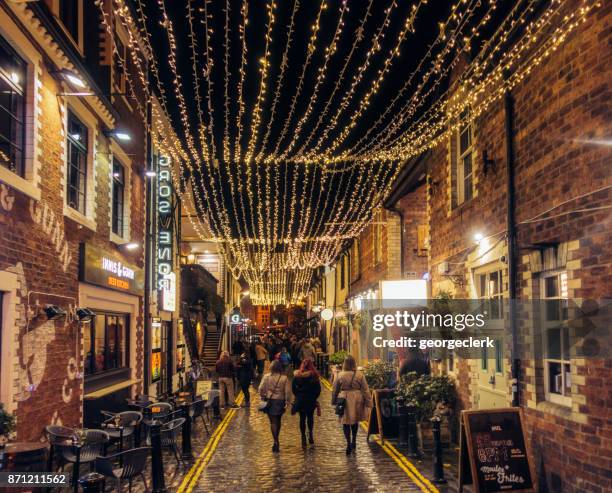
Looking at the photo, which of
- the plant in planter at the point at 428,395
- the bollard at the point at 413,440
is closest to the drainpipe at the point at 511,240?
the plant in planter at the point at 428,395

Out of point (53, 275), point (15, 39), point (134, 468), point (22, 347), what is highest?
point (15, 39)

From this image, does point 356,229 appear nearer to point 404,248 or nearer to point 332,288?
point 404,248

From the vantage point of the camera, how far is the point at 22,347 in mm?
8703

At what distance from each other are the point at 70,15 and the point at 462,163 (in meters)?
7.57

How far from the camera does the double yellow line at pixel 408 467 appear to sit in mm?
8625

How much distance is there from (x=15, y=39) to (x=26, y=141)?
4.56ft

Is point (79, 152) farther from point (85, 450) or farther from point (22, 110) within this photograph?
point (85, 450)

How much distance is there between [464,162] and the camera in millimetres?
12297

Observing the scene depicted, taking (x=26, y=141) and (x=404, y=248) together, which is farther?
(x=404, y=248)

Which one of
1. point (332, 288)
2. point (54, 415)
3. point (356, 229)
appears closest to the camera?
point (54, 415)

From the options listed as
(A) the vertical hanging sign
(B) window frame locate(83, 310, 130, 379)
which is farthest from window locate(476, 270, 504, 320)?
(A) the vertical hanging sign

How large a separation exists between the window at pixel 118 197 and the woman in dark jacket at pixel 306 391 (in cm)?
570

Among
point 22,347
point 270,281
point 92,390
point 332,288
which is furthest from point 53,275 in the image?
point 270,281

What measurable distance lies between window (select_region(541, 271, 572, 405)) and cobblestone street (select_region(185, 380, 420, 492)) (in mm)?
2257
